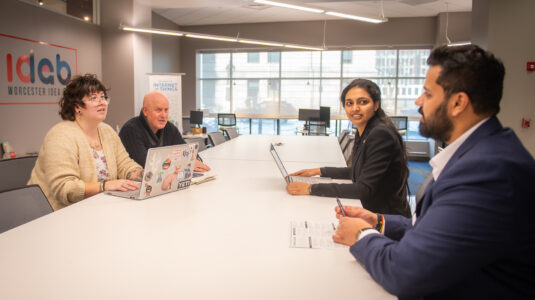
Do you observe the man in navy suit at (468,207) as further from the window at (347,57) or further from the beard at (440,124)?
the window at (347,57)

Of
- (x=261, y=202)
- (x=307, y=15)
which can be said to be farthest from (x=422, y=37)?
(x=261, y=202)

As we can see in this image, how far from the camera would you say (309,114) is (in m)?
9.92

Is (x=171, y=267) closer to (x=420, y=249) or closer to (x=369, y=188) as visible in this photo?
(x=420, y=249)

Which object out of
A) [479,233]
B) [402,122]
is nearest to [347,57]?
[402,122]

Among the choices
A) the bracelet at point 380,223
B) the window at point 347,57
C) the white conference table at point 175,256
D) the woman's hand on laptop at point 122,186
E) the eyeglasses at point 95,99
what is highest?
the window at point 347,57

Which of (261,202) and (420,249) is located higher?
(420,249)

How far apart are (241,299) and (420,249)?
50cm

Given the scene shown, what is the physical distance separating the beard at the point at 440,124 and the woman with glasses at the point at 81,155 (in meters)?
1.61

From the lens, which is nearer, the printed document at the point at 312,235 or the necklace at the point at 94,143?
the printed document at the point at 312,235

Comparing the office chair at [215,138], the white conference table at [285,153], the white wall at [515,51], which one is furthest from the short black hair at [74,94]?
the white wall at [515,51]

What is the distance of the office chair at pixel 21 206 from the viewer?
1608mm

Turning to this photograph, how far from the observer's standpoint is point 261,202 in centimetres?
195

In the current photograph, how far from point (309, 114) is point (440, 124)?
8.90m

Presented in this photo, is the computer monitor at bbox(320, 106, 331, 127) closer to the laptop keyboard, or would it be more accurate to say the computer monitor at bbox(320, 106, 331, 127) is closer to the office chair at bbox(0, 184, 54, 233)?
the laptop keyboard
